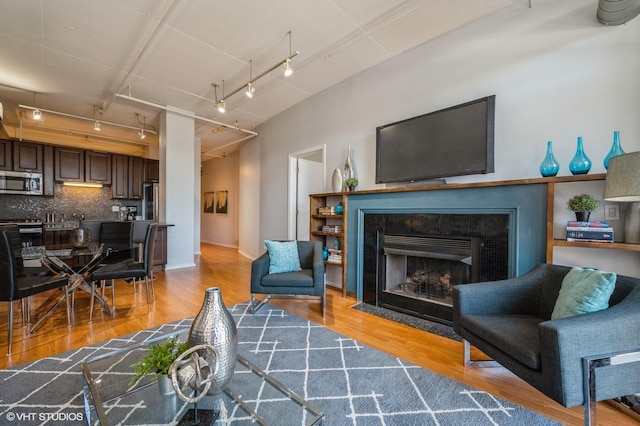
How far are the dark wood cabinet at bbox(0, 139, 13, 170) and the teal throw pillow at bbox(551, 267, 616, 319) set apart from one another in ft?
26.2

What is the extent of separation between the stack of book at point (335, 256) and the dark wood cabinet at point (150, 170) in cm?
507

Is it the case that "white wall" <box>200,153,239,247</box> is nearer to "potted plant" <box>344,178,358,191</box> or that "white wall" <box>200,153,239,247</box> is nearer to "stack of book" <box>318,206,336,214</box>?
"stack of book" <box>318,206,336,214</box>

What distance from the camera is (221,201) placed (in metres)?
8.98

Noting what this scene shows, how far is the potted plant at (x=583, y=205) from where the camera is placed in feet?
6.46

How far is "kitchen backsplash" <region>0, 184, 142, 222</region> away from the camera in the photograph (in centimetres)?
510

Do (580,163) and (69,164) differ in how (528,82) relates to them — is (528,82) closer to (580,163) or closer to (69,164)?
(580,163)

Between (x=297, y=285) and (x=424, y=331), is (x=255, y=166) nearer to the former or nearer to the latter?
(x=297, y=285)

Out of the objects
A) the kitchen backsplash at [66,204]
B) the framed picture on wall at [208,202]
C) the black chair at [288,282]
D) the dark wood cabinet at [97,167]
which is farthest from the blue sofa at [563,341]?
the framed picture on wall at [208,202]

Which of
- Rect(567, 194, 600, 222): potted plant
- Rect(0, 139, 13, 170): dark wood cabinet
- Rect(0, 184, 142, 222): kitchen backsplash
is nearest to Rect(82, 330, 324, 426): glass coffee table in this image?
Rect(567, 194, 600, 222): potted plant

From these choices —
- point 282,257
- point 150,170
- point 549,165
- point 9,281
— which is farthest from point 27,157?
point 549,165

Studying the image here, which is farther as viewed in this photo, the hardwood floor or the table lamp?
the hardwood floor

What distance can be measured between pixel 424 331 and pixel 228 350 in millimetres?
2073

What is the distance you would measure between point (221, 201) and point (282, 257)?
21.4ft

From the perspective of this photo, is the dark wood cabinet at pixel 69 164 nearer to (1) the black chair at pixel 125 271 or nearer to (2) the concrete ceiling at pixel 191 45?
(2) the concrete ceiling at pixel 191 45
